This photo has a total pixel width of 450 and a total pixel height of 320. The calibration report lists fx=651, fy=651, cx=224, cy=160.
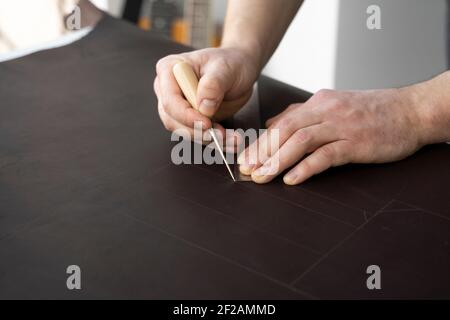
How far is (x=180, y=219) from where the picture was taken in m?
0.81

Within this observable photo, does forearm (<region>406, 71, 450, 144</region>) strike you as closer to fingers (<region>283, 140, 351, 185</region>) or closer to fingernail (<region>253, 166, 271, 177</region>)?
fingers (<region>283, 140, 351, 185</region>)

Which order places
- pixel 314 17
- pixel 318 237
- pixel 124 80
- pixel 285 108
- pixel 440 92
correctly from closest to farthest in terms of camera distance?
pixel 318 237
pixel 440 92
pixel 285 108
pixel 124 80
pixel 314 17

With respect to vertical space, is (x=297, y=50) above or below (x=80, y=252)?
below

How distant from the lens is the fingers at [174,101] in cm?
101

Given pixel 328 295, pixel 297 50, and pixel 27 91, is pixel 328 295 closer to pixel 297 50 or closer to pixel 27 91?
pixel 27 91

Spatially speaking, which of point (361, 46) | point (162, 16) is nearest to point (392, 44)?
point (361, 46)

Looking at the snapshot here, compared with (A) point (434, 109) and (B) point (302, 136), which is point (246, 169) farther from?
(A) point (434, 109)

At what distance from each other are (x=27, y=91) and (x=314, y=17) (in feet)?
3.95

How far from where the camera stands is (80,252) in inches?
29.2

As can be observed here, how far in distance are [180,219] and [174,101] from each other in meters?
0.27

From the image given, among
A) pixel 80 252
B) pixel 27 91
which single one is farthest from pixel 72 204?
pixel 27 91

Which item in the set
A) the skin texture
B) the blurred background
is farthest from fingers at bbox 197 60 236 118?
the blurred background

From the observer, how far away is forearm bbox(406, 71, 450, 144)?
1017 mm

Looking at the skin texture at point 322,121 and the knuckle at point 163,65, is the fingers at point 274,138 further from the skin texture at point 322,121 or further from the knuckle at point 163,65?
the knuckle at point 163,65
